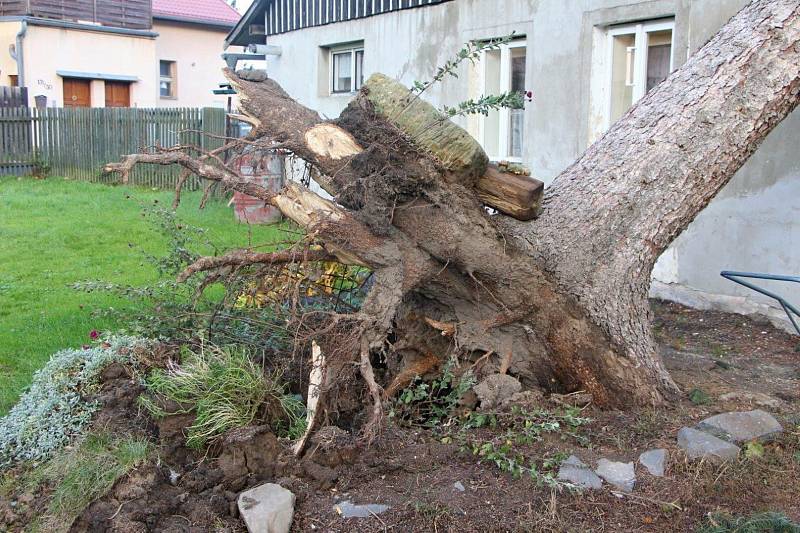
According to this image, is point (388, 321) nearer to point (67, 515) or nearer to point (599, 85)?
point (67, 515)

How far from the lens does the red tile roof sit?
29266mm

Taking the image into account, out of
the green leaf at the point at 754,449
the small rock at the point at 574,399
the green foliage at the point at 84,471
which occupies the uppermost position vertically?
the small rock at the point at 574,399

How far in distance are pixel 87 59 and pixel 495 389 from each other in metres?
25.0

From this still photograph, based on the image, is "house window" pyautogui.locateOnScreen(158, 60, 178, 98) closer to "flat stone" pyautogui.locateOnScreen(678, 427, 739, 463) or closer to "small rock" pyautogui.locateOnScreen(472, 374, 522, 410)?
"small rock" pyautogui.locateOnScreen(472, 374, 522, 410)

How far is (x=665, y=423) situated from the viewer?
4.44 metres

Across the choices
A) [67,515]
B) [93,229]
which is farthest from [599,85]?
[93,229]

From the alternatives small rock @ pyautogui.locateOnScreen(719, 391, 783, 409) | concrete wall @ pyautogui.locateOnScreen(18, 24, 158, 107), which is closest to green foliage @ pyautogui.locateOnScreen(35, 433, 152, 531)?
small rock @ pyautogui.locateOnScreen(719, 391, 783, 409)

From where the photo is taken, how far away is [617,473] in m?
3.89

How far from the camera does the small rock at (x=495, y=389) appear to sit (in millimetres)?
4535

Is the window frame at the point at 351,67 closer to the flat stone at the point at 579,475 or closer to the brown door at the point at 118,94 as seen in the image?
the flat stone at the point at 579,475

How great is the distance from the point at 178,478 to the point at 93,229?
8.75m

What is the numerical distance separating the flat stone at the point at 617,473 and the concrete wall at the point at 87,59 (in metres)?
24.4

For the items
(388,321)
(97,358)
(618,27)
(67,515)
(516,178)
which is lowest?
(67,515)

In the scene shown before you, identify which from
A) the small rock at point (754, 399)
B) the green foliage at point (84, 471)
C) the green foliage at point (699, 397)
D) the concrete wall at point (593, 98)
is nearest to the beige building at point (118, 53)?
the concrete wall at point (593, 98)
